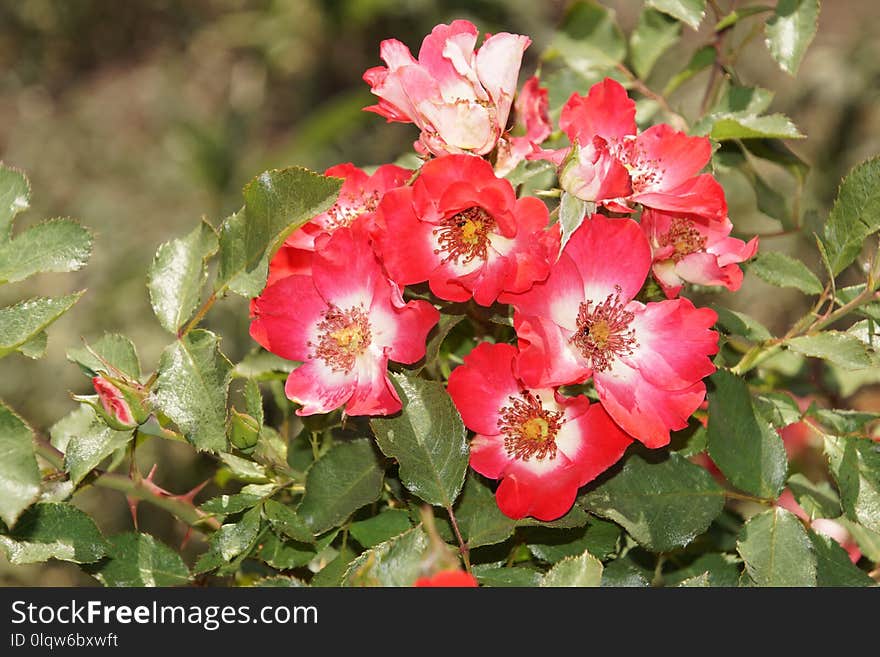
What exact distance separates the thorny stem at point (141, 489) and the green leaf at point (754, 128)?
0.53 m

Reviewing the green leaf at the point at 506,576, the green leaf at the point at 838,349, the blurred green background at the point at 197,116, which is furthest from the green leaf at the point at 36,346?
the blurred green background at the point at 197,116

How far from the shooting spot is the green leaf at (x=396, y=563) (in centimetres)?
52

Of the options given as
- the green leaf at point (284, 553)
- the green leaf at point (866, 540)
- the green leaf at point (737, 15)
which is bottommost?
the green leaf at point (866, 540)

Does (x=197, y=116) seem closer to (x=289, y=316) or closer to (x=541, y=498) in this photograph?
(x=289, y=316)

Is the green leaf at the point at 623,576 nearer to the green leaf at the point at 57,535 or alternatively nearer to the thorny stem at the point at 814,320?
the thorny stem at the point at 814,320

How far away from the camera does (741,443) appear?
0.67 meters

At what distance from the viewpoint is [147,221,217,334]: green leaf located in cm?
66

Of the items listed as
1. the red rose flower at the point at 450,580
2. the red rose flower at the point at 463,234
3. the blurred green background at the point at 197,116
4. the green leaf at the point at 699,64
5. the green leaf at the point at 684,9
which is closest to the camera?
the red rose flower at the point at 450,580

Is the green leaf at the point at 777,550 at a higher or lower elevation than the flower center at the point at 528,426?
lower

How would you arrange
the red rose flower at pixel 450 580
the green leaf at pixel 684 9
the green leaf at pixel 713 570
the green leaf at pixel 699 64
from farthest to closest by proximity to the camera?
the green leaf at pixel 699 64 → the green leaf at pixel 684 9 → the green leaf at pixel 713 570 → the red rose flower at pixel 450 580

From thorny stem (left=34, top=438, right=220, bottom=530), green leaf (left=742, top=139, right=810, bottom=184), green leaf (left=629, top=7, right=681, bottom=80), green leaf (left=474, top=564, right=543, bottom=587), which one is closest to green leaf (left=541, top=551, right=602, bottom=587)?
green leaf (left=474, top=564, right=543, bottom=587)

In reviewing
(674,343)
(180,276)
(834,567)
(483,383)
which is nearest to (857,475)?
(834,567)

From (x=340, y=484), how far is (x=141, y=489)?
6.1 inches

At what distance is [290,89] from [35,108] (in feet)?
2.63
